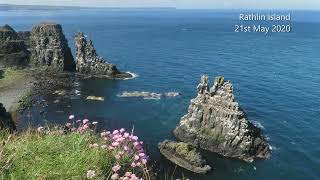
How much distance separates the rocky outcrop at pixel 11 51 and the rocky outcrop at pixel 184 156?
88607mm

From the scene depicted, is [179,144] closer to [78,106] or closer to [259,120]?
[259,120]

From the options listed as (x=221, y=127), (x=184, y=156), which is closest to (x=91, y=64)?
(x=221, y=127)

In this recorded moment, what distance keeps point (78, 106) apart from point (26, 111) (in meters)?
11.5

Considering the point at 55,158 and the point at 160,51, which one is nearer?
the point at 55,158

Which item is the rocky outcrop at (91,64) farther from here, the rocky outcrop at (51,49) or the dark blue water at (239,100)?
the rocky outcrop at (51,49)

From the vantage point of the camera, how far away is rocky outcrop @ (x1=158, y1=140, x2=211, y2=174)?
207ft

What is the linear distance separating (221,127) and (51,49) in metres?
77.0

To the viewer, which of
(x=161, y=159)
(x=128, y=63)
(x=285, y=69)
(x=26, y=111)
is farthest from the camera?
(x=128, y=63)

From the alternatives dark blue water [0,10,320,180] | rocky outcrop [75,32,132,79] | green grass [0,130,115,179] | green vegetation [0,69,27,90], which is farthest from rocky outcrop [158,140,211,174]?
green vegetation [0,69,27,90]

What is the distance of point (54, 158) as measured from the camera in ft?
45.1

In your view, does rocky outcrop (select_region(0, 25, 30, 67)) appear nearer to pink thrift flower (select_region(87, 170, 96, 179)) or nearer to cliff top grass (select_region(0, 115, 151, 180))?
cliff top grass (select_region(0, 115, 151, 180))

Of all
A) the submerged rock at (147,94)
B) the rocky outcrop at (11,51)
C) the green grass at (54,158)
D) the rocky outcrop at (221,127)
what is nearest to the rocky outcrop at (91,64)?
the submerged rock at (147,94)

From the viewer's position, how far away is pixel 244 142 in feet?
228

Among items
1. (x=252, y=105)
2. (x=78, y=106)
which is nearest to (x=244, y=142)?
(x=252, y=105)
